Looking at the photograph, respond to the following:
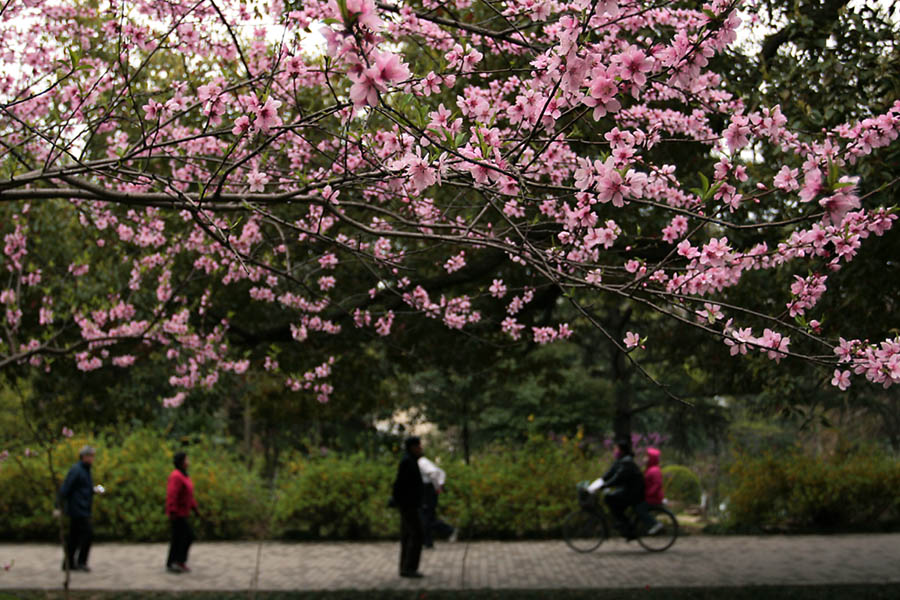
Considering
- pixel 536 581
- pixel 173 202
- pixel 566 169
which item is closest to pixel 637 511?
pixel 536 581

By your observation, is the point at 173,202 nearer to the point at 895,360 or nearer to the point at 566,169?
the point at 566,169

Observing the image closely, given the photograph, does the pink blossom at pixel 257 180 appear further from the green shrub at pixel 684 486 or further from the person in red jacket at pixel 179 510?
the green shrub at pixel 684 486

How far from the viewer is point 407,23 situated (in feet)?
18.2

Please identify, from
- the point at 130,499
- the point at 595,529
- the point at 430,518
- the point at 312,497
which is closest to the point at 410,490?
the point at 430,518

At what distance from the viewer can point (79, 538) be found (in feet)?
33.6

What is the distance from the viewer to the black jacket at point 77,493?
9984 millimetres

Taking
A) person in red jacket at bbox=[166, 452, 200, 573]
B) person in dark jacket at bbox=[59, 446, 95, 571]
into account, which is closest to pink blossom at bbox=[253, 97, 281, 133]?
person in red jacket at bbox=[166, 452, 200, 573]

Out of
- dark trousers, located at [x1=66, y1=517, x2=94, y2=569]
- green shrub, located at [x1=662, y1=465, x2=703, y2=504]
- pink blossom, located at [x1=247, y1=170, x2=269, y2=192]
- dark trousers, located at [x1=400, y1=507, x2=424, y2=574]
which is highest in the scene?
pink blossom, located at [x1=247, y1=170, x2=269, y2=192]

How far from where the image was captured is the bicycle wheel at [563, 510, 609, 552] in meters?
12.0

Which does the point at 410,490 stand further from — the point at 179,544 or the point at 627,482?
the point at 627,482

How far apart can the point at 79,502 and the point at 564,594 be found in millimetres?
6121

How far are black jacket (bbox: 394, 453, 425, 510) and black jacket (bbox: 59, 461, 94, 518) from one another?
4.01 meters

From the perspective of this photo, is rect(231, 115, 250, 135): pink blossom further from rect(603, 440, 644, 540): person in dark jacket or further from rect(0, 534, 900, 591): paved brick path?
rect(603, 440, 644, 540): person in dark jacket

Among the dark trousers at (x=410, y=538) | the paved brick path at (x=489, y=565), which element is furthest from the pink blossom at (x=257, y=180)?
the dark trousers at (x=410, y=538)
